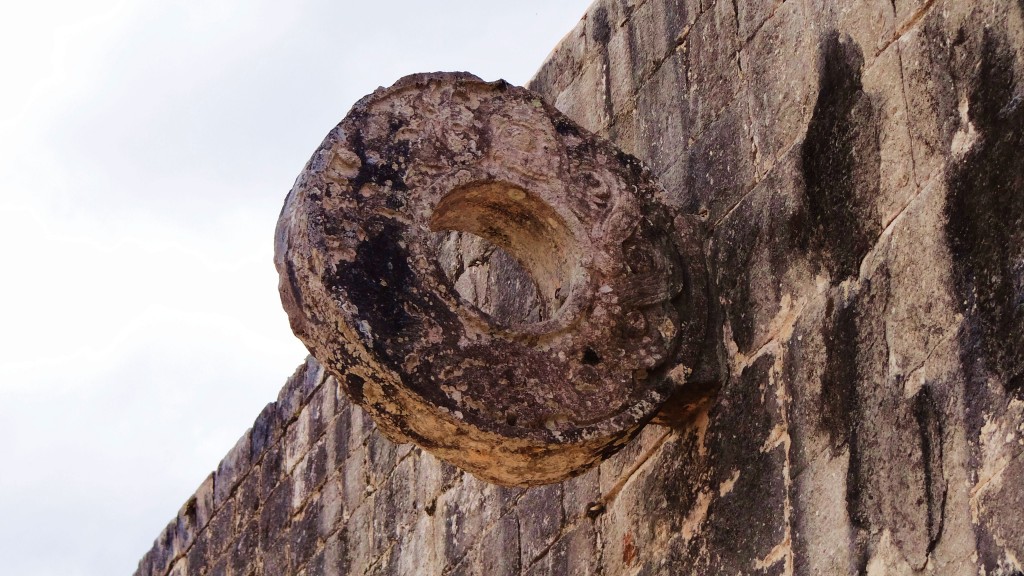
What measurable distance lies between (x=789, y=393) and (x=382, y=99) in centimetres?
130

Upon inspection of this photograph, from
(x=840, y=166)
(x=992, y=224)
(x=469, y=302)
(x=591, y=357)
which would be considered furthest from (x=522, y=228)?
(x=992, y=224)

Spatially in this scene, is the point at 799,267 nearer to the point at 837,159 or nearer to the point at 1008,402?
the point at 837,159

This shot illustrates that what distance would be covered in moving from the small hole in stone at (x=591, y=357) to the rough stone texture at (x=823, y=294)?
32cm

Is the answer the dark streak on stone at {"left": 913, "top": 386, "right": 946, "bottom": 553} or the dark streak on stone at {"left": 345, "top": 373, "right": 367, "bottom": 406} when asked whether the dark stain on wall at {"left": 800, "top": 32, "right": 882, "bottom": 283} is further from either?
the dark streak on stone at {"left": 345, "top": 373, "right": 367, "bottom": 406}

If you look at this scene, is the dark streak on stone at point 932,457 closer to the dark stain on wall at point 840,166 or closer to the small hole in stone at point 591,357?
the dark stain on wall at point 840,166

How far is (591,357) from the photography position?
13.2 feet

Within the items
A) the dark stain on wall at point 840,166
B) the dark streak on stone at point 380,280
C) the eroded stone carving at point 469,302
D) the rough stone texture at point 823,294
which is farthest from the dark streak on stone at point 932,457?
the dark streak on stone at point 380,280

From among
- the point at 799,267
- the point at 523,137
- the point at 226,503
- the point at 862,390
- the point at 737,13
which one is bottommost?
the point at 862,390

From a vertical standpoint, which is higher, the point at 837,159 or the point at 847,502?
the point at 837,159

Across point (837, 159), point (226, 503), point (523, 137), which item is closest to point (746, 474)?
point (837, 159)

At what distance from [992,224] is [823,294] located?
0.61 metres

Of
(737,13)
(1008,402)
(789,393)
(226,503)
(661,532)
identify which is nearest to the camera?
(1008,402)

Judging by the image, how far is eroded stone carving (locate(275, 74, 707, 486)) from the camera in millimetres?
3834

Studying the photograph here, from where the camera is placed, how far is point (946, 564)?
120 inches
